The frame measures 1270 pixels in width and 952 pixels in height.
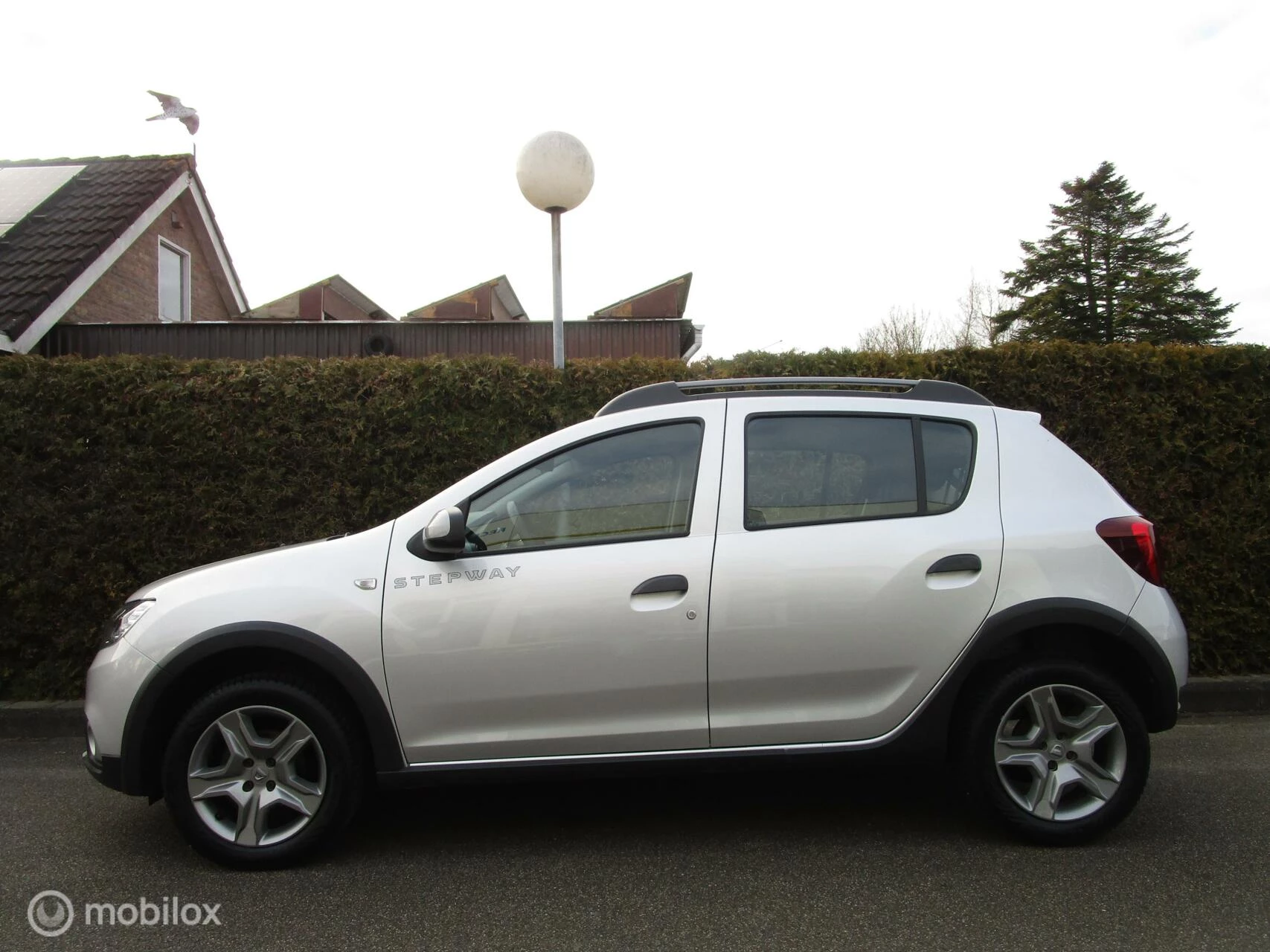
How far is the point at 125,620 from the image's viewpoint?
3.62 metres

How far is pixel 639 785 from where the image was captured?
4.48m

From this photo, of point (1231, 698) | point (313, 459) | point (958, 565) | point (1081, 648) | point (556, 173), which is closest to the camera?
point (958, 565)

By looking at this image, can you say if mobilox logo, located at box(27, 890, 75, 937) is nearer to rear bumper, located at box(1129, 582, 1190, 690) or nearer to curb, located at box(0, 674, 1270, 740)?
curb, located at box(0, 674, 1270, 740)

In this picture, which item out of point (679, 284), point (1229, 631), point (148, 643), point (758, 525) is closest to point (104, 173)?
point (679, 284)

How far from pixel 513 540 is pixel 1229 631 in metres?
5.02

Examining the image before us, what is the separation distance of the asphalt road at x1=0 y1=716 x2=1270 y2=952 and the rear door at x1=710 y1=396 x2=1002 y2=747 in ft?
1.11

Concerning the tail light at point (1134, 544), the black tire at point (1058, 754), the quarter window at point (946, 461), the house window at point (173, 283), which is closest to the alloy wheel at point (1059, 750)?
the black tire at point (1058, 754)

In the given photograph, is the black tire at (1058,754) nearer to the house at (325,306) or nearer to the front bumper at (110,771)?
the front bumper at (110,771)

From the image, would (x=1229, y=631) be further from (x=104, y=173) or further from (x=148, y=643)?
(x=104, y=173)

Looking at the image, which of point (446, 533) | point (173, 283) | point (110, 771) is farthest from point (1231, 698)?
point (173, 283)

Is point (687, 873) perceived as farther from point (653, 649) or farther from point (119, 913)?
point (119, 913)

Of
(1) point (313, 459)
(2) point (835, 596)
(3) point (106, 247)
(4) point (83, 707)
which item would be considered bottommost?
(4) point (83, 707)

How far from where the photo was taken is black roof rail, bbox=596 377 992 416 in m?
3.88

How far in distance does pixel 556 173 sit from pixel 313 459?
2489 mm
